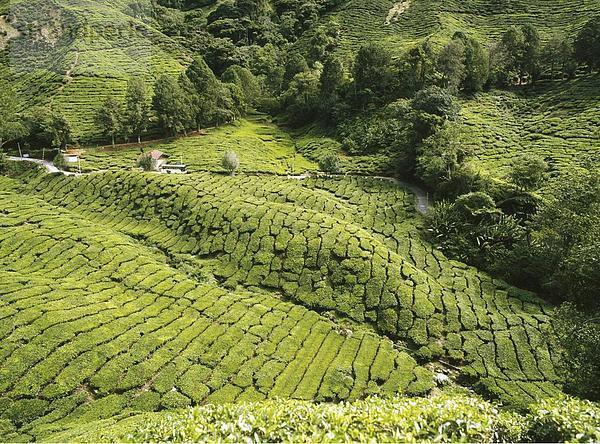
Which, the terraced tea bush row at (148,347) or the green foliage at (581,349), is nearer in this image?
the green foliage at (581,349)

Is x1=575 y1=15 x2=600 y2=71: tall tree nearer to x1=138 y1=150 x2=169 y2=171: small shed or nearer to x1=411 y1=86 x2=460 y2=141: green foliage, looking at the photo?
x1=411 y1=86 x2=460 y2=141: green foliage

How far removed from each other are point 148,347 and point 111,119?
51364 mm

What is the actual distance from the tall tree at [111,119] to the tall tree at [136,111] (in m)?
1.22

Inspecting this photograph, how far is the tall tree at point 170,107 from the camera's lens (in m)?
62.1

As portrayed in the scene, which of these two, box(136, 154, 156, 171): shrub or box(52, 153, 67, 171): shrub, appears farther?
box(52, 153, 67, 171): shrub

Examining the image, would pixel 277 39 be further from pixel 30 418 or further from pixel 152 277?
pixel 30 418

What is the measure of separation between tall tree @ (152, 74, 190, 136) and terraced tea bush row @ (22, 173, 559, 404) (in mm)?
20719

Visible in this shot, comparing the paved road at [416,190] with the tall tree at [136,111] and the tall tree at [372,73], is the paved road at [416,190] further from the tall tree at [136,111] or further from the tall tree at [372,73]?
the tall tree at [136,111]

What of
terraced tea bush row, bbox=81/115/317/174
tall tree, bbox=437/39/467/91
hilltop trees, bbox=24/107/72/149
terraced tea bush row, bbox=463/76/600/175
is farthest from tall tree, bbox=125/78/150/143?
terraced tea bush row, bbox=463/76/600/175

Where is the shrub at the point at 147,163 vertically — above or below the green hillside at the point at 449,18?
below

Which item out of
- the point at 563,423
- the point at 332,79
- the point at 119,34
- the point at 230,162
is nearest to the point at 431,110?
the point at 230,162

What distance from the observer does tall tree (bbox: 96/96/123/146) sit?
59688 mm

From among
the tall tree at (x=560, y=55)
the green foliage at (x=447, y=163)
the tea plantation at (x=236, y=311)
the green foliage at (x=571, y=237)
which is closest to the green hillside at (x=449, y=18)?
the tall tree at (x=560, y=55)

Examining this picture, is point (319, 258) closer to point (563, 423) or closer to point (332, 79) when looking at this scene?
point (563, 423)
